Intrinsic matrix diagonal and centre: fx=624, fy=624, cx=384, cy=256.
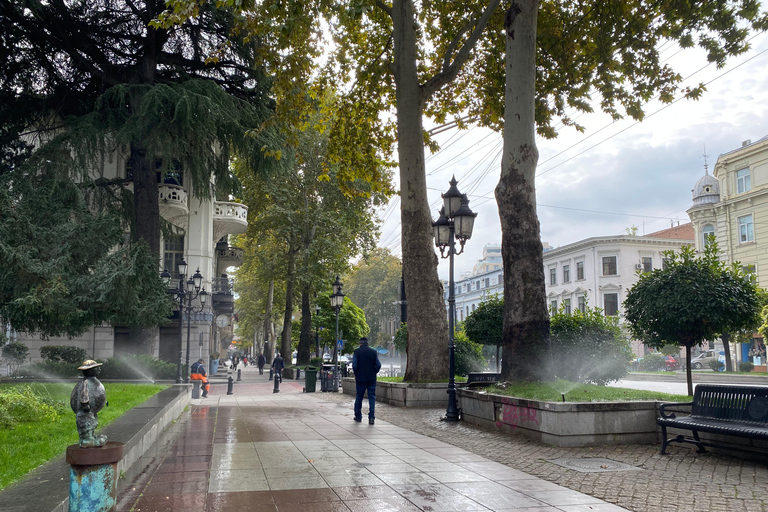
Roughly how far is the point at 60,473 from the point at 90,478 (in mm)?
940

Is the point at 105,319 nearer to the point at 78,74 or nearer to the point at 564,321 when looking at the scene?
the point at 78,74

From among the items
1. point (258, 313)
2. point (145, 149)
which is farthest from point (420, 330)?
point (258, 313)

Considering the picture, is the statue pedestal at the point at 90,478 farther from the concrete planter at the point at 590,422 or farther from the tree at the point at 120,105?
the tree at the point at 120,105

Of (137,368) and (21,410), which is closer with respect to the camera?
(21,410)

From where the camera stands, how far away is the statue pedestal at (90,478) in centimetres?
444

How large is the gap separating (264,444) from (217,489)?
3033 millimetres

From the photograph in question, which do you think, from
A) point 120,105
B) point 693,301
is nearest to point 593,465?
point 693,301

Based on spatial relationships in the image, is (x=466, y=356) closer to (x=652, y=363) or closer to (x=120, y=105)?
(x=120, y=105)

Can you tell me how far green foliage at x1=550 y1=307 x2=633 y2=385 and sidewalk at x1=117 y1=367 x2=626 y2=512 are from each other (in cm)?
590

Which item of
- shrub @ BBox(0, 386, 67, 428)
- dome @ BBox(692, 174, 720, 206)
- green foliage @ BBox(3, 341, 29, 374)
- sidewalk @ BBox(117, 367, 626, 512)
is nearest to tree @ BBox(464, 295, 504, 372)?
sidewalk @ BBox(117, 367, 626, 512)

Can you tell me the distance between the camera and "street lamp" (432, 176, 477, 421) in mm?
12320

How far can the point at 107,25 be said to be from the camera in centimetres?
2273

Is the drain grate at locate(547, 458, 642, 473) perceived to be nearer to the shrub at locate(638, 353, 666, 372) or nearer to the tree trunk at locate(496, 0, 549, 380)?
the tree trunk at locate(496, 0, 549, 380)

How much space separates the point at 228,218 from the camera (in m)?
36.6
